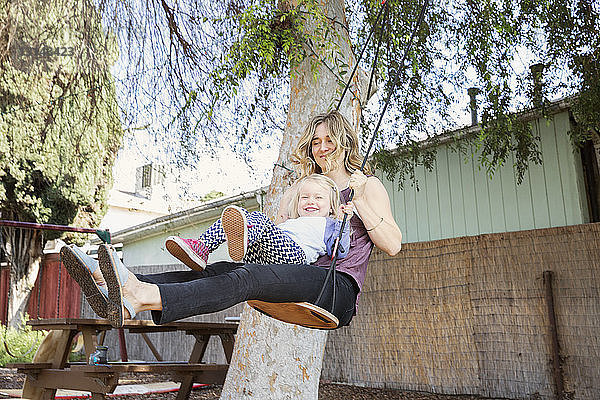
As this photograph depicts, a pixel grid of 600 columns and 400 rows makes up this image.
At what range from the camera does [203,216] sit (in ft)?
31.8

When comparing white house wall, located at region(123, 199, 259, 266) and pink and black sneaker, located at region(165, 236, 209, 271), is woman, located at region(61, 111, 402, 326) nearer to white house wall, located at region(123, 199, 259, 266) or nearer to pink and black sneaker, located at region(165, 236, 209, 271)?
pink and black sneaker, located at region(165, 236, 209, 271)

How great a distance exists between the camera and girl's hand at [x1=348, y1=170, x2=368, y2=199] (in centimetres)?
242

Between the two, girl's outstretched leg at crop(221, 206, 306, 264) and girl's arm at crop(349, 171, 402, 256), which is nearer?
girl's outstretched leg at crop(221, 206, 306, 264)

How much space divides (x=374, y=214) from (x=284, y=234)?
0.42 metres

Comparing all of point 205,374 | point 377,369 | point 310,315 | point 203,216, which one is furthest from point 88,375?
point 203,216

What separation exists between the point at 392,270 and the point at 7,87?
5333 millimetres

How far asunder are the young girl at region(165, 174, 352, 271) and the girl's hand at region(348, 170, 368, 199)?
9cm

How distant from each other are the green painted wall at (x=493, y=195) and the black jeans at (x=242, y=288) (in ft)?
14.9

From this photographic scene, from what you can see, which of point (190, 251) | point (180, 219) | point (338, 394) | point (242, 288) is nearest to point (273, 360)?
point (338, 394)

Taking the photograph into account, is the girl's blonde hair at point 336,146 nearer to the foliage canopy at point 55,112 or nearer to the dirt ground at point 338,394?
the dirt ground at point 338,394

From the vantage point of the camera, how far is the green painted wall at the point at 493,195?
612 cm

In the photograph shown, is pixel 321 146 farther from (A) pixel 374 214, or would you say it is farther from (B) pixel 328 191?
(A) pixel 374 214

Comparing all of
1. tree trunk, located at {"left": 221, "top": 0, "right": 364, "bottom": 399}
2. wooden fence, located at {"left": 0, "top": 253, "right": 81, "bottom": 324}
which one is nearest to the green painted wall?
tree trunk, located at {"left": 221, "top": 0, "right": 364, "bottom": 399}

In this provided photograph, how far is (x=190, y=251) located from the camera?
222 centimetres
